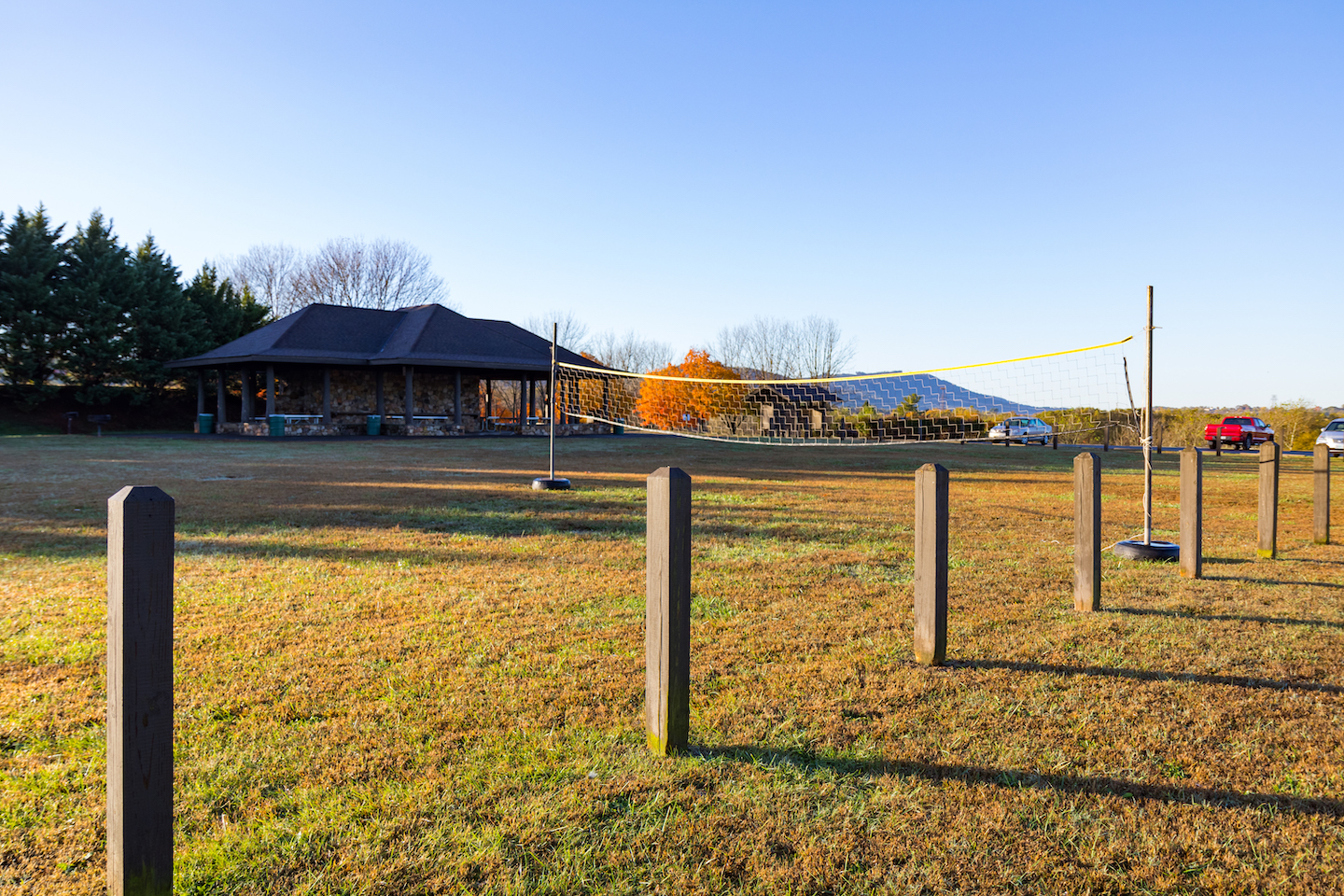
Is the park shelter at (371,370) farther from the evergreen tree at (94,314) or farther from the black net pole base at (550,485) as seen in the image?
the black net pole base at (550,485)

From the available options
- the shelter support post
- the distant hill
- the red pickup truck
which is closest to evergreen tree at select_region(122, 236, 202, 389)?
the shelter support post

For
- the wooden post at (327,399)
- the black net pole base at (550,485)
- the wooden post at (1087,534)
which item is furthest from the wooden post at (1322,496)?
the wooden post at (327,399)

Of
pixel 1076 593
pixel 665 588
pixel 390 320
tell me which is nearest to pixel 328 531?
pixel 665 588

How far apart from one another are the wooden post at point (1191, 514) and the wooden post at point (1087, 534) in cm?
130

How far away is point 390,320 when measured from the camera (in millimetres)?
34562

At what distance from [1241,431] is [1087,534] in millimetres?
32549

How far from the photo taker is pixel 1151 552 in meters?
6.73

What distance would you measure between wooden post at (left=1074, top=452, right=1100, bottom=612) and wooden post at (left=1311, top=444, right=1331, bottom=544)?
13.5ft

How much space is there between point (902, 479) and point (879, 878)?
12970mm

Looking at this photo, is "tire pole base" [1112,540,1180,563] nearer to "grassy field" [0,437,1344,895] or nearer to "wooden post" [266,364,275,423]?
Result: "grassy field" [0,437,1344,895]

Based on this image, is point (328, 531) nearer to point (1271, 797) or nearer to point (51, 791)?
point (51, 791)

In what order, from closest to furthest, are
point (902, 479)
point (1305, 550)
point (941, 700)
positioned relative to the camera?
point (941, 700)
point (1305, 550)
point (902, 479)

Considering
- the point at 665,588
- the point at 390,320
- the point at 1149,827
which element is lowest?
the point at 1149,827

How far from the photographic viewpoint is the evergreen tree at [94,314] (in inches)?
1277
